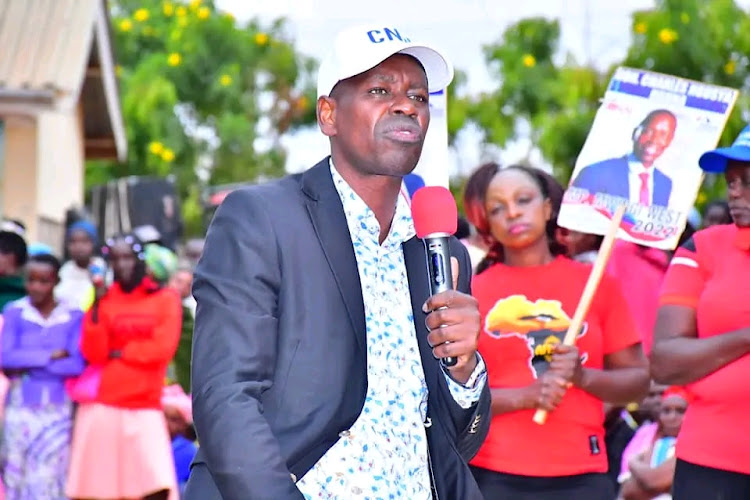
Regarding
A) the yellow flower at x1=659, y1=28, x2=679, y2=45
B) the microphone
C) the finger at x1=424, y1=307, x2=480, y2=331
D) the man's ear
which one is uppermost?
the yellow flower at x1=659, y1=28, x2=679, y2=45

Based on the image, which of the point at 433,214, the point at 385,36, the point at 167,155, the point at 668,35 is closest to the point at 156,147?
the point at 167,155

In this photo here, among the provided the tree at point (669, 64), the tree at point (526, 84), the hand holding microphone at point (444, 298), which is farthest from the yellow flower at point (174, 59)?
the hand holding microphone at point (444, 298)

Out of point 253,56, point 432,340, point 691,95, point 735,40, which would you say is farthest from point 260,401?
point 253,56

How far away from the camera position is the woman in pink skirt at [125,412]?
398 inches

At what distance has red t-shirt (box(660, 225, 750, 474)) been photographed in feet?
17.4

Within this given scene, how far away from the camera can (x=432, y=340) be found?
3418mm

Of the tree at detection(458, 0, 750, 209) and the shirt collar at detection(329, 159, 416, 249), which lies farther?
the tree at detection(458, 0, 750, 209)

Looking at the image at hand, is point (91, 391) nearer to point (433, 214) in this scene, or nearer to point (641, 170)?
point (641, 170)

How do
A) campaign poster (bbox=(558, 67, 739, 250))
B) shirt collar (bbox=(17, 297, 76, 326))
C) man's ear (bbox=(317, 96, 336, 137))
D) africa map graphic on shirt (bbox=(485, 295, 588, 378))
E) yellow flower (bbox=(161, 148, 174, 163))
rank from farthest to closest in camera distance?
1. yellow flower (bbox=(161, 148, 174, 163))
2. shirt collar (bbox=(17, 297, 76, 326))
3. campaign poster (bbox=(558, 67, 739, 250))
4. africa map graphic on shirt (bbox=(485, 295, 588, 378))
5. man's ear (bbox=(317, 96, 336, 137))

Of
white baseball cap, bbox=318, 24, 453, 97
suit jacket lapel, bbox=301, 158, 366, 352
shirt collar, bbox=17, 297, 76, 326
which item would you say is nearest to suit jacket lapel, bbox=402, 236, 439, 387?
suit jacket lapel, bbox=301, 158, 366, 352

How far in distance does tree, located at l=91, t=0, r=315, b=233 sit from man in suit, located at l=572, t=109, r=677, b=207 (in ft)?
89.1

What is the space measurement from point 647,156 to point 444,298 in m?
3.48

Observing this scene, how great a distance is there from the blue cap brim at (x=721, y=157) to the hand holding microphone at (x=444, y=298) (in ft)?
6.88

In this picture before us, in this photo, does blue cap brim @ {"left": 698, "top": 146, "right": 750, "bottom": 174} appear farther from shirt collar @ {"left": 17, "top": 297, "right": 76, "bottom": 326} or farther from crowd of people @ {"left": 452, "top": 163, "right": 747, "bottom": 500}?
shirt collar @ {"left": 17, "top": 297, "right": 76, "bottom": 326}
